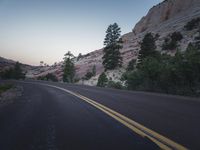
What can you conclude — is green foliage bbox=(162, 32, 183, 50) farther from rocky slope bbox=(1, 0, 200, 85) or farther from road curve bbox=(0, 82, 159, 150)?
road curve bbox=(0, 82, 159, 150)

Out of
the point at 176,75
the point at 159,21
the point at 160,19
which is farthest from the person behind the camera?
the point at 160,19

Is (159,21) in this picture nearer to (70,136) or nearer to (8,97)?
(8,97)

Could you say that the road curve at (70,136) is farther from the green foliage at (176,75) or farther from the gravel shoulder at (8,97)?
the green foliage at (176,75)

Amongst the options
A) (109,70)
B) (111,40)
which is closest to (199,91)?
(109,70)

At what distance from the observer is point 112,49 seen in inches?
2047

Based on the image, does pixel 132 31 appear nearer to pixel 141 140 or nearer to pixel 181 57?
pixel 181 57

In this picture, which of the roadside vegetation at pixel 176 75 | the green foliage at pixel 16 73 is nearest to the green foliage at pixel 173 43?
the roadside vegetation at pixel 176 75

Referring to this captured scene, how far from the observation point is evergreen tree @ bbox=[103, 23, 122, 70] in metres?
50.8

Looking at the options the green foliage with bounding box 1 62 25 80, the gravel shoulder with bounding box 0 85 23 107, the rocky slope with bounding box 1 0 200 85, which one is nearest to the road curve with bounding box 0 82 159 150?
the gravel shoulder with bounding box 0 85 23 107

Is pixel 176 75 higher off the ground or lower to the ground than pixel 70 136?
higher

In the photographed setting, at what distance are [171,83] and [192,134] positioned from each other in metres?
13.3

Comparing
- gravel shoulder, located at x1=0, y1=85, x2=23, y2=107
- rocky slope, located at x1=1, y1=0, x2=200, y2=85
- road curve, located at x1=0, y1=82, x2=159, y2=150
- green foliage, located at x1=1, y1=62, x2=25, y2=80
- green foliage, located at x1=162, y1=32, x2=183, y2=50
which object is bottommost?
road curve, located at x1=0, y1=82, x2=159, y2=150

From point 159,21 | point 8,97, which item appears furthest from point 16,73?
point 8,97

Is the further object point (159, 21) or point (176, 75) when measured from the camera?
point (159, 21)
